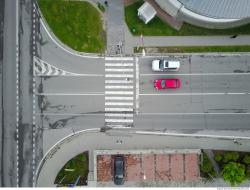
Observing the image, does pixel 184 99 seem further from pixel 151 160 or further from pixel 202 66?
pixel 151 160

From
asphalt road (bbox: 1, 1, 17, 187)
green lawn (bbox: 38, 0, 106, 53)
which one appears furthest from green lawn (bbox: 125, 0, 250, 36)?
asphalt road (bbox: 1, 1, 17, 187)

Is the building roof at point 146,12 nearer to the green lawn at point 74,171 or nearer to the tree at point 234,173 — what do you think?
→ the green lawn at point 74,171

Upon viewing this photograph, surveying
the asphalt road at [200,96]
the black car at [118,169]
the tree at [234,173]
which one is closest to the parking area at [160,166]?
the black car at [118,169]

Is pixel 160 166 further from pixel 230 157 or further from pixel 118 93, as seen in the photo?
pixel 118 93

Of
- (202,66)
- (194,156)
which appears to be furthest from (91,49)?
(194,156)

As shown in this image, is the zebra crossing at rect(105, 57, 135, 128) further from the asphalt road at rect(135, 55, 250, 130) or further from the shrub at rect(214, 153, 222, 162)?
the shrub at rect(214, 153, 222, 162)
